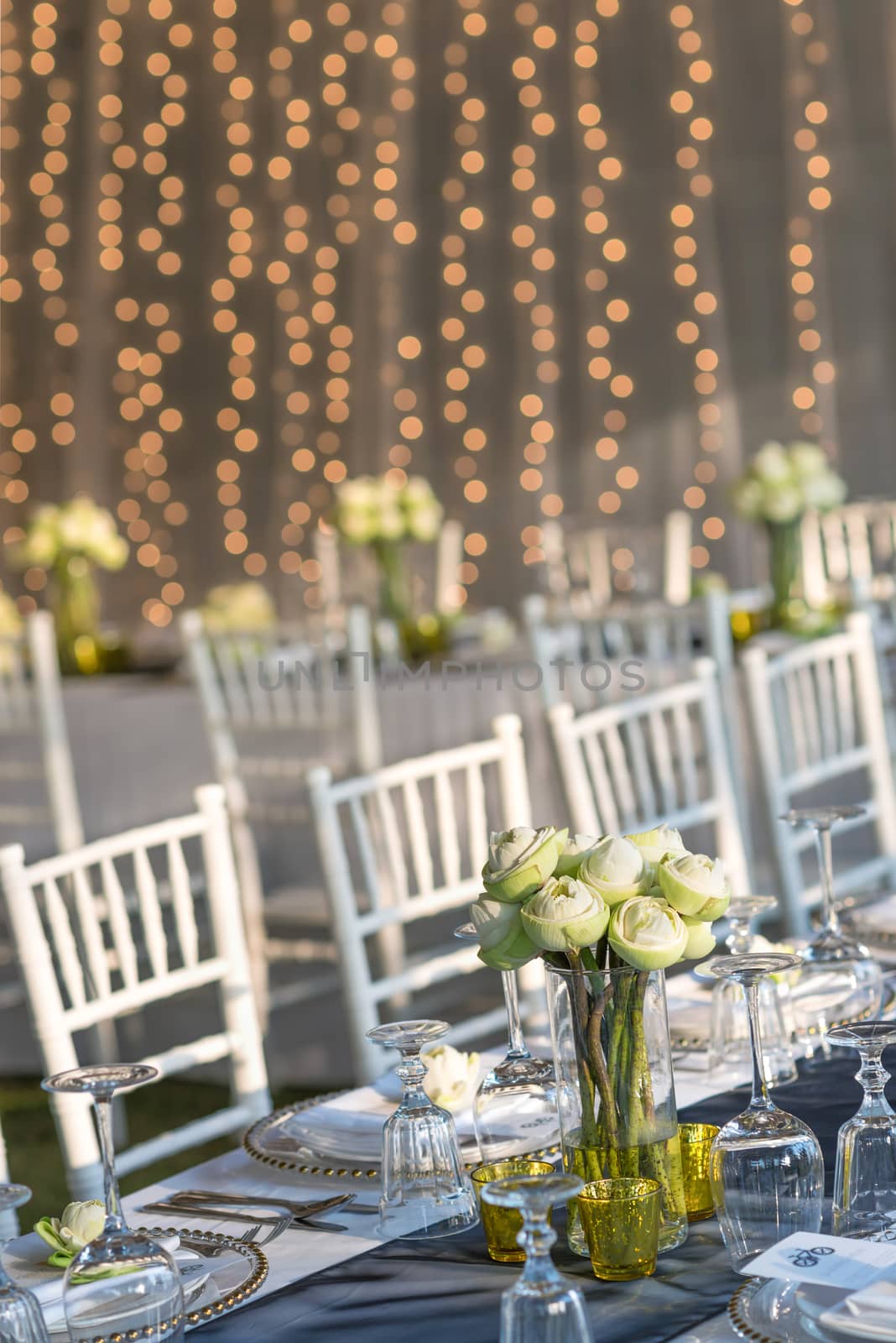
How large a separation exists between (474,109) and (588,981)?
5285mm

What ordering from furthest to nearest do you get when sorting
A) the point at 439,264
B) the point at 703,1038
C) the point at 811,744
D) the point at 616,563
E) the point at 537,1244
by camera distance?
the point at 439,264 → the point at 616,563 → the point at 811,744 → the point at 703,1038 → the point at 537,1244

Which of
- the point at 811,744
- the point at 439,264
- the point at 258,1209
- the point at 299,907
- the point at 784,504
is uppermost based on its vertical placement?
the point at 439,264

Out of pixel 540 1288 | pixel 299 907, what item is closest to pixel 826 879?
pixel 540 1288

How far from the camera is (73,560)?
4105 millimetres

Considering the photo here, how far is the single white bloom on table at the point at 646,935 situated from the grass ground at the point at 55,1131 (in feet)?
6.32

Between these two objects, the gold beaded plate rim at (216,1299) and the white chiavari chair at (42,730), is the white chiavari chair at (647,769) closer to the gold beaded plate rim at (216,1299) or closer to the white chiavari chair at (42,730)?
the gold beaded plate rim at (216,1299)

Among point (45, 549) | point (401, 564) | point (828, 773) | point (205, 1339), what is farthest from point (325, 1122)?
point (45, 549)

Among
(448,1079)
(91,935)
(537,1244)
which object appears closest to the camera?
(537,1244)

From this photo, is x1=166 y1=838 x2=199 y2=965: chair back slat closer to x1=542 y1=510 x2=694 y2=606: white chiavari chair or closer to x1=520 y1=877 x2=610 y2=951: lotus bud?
x1=520 y1=877 x2=610 y2=951: lotus bud

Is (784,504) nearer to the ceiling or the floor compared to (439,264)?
nearer to the floor

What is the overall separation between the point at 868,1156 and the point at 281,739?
2.54m

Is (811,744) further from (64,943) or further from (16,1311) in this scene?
(16,1311)

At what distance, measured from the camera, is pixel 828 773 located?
2398 millimetres

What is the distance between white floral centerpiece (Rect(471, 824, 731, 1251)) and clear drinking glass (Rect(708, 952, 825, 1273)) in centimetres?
4
